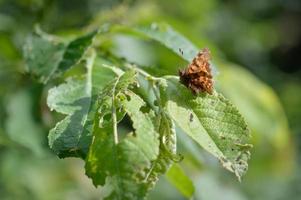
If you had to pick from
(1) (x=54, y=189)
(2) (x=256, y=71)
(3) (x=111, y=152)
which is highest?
(3) (x=111, y=152)

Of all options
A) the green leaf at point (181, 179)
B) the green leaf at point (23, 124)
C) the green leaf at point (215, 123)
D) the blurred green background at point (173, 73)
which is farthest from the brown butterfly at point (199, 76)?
the green leaf at point (23, 124)

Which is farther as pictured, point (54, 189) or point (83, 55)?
point (54, 189)

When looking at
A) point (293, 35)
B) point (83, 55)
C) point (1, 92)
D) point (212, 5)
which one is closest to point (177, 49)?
point (83, 55)

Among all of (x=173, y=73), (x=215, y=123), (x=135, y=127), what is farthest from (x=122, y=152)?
(x=173, y=73)

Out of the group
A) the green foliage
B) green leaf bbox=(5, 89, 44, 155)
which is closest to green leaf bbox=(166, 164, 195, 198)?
the green foliage

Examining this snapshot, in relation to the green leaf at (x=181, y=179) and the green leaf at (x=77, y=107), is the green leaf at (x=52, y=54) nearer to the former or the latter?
the green leaf at (x=77, y=107)

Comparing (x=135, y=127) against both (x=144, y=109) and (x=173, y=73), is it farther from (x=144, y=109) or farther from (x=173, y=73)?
(x=173, y=73)

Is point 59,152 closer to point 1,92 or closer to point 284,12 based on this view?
point 1,92
